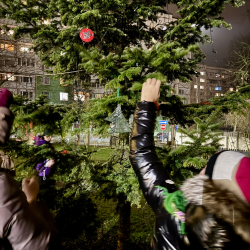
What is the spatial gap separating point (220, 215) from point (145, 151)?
2.71 feet

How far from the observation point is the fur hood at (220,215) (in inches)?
28.4

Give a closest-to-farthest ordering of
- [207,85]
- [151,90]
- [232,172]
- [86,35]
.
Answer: [232,172] → [151,90] → [86,35] → [207,85]

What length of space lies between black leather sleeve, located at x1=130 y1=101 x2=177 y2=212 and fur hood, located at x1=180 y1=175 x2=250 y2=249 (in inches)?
23.6

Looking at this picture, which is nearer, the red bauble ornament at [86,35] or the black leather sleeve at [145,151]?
the black leather sleeve at [145,151]

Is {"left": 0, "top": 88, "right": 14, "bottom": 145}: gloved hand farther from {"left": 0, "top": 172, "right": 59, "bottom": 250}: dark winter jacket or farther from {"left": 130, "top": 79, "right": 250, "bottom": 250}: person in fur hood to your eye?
{"left": 130, "top": 79, "right": 250, "bottom": 250}: person in fur hood

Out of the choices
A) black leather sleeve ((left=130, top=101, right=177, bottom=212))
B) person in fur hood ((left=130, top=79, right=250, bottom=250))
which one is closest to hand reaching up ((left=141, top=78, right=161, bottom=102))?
black leather sleeve ((left=130, top=101, right=177, bottom=212))

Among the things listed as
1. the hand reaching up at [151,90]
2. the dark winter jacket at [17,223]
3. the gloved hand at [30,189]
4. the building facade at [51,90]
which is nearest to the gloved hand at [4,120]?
the dark winter jacket at [17,223]

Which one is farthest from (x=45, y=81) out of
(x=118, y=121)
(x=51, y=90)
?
(x=118, y=121)

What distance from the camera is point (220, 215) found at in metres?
0.73

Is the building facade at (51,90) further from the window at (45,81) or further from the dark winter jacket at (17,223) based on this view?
the dark winter jacket at (17,223)

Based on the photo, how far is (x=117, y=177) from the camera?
3.68 m

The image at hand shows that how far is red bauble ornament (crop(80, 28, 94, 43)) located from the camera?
4012mm

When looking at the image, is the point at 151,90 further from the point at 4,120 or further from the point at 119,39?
the point at 119,39

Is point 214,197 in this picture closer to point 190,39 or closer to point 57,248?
point 57,248
